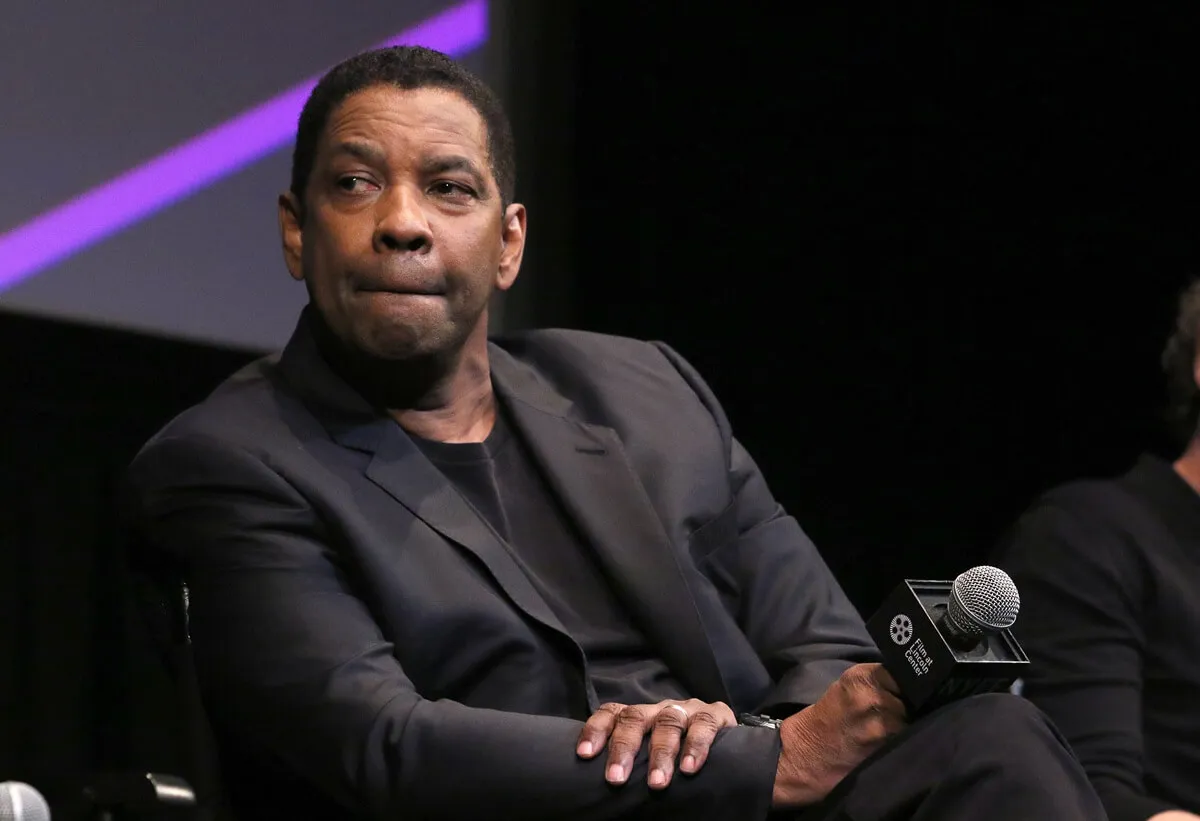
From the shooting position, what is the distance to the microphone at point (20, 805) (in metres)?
1.25

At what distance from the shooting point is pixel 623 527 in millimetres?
1896

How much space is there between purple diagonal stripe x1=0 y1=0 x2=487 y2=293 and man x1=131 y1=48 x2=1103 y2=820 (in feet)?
2.00

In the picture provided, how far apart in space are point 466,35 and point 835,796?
2.03 metres

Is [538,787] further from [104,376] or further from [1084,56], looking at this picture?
[1084,56]

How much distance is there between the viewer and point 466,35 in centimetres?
→ 314

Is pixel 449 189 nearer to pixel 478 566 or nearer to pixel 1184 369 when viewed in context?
pixel 478 566

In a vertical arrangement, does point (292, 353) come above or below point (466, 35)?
below

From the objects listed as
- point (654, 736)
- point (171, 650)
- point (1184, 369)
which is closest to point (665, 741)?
point (654, 736)

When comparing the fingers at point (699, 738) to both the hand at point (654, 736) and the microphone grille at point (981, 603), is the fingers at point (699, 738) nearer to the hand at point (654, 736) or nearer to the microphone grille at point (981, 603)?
the hand at point (654, 736)

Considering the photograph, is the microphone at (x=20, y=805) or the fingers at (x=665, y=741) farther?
the fingers at (x=665, y=741)

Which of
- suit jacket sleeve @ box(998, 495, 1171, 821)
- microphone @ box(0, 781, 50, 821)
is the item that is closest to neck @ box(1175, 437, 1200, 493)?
suit jacket sleeve @ box(998, 495, 1171, 821)

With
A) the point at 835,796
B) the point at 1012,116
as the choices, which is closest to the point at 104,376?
the point at 835,796

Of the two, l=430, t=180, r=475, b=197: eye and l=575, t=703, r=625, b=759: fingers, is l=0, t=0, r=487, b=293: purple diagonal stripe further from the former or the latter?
l=575, t=703, r=625, b=759: fingers

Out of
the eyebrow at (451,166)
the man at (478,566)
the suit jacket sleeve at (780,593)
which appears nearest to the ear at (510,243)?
the man at (478,566)
